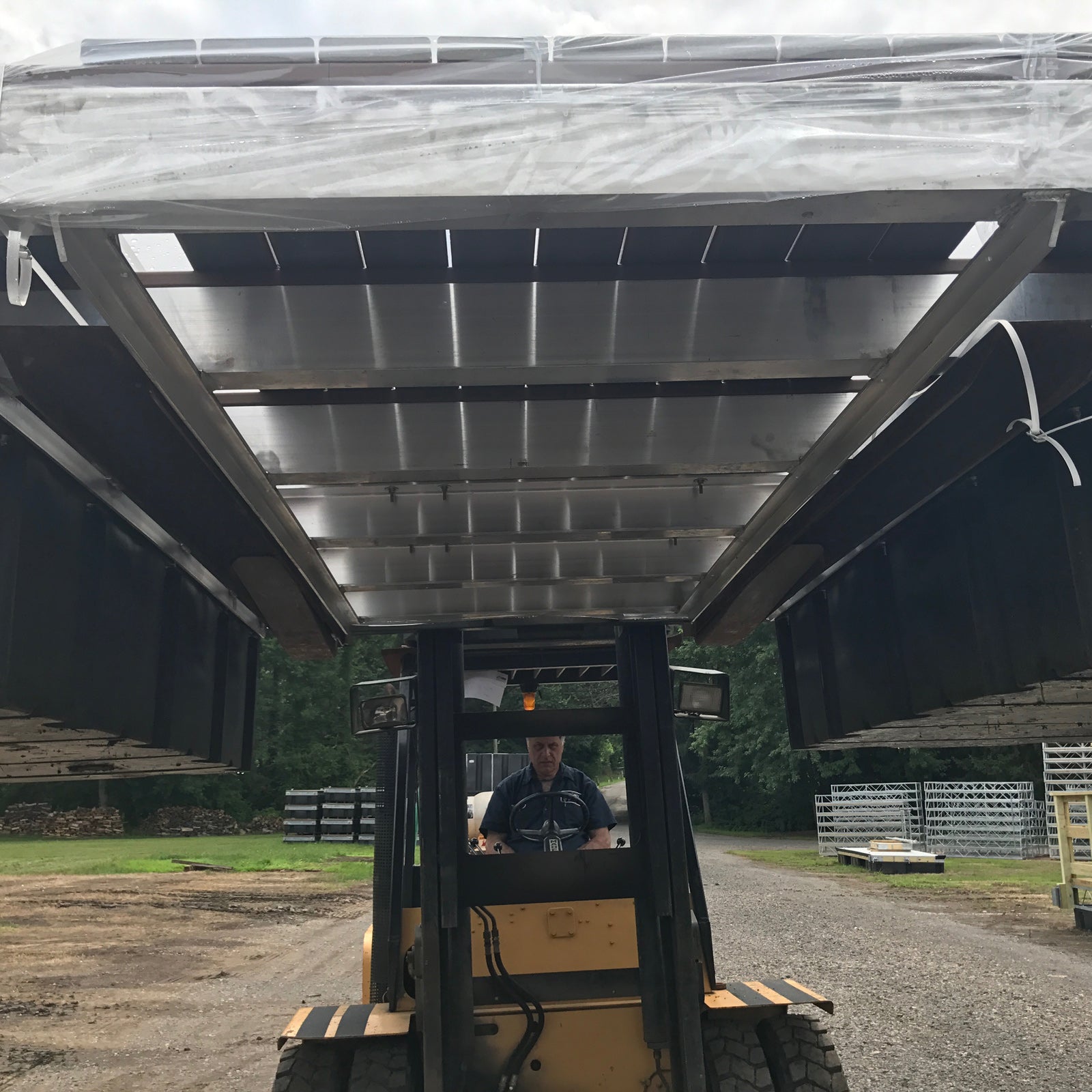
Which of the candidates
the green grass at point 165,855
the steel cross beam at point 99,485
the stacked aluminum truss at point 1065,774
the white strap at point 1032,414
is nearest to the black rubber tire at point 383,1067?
the steel cross beam at point 99,485

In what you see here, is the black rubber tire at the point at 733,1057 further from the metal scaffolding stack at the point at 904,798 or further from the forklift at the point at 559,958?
the metal scaffolding stack at the point at 904,798

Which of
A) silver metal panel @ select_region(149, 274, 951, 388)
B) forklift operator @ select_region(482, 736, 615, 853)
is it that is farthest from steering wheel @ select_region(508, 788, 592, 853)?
silver metal panel @ select_region(149, 274, 951, 388)

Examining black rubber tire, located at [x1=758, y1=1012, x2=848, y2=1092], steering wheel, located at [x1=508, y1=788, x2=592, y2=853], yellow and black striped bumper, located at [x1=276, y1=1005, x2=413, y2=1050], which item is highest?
steering wheel, located at [x1=508, y1=788, x2=592, y2=853]

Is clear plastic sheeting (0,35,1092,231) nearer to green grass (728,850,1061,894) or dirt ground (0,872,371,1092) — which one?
dirt ground (0,872,371,1092)

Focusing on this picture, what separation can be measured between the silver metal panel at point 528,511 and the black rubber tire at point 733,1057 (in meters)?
2.20

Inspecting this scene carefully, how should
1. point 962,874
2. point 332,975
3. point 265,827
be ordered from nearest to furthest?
point 332,975
point 962,874
point 265,827

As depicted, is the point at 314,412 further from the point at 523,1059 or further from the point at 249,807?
the point at 249,807

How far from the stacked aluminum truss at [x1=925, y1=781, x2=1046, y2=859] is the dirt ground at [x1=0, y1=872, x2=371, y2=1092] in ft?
55.7

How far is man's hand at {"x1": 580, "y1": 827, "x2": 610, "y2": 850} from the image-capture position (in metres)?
4.90

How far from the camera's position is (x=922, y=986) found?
10.8 metres

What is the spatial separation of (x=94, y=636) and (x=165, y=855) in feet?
87.0

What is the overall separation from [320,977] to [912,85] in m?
12.0

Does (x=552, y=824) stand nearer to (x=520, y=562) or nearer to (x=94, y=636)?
(x=520, y=562)

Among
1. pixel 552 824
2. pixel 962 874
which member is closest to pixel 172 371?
pixel 552 824
